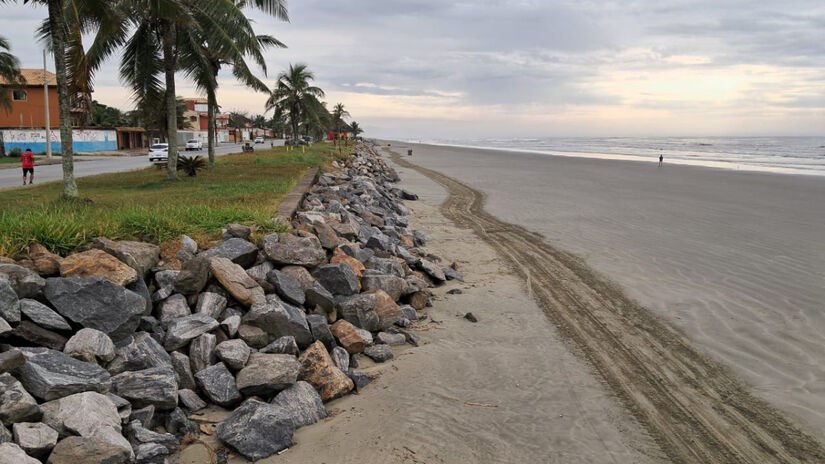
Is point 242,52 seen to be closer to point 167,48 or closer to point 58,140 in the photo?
point 167,48

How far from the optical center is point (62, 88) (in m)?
12.2

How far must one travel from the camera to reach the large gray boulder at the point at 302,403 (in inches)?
178

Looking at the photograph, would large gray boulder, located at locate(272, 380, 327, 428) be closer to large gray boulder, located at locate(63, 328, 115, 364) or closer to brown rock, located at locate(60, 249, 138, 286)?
large gray boulder, located at locate(63, 328, 115, 364)

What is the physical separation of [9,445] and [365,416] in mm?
2455

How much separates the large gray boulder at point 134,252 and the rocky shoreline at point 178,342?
0.04 feet

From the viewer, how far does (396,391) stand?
17.0ft

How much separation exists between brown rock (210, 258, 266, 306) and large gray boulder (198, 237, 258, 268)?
38 cm

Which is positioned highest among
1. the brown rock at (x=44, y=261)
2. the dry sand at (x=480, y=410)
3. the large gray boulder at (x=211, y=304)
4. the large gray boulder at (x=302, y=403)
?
the brown rock at (x=44, y=261)

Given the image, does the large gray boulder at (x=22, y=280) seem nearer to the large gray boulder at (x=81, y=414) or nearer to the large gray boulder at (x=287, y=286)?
the large gray boulder at (x=81, y=414)

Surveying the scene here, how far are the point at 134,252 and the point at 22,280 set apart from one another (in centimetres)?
127

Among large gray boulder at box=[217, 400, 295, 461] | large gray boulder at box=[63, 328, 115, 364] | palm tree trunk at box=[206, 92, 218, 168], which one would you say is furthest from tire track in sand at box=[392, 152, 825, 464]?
palm tree trunk at box=[206, 92, 218, 168]

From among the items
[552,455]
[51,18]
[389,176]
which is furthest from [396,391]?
[389,176]

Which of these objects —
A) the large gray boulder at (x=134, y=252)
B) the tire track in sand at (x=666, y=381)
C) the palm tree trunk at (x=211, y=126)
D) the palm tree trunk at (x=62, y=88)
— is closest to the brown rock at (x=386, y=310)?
the tire track in sand at (x=666, y=381)

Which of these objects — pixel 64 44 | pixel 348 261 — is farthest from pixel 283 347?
pixel 64 44
